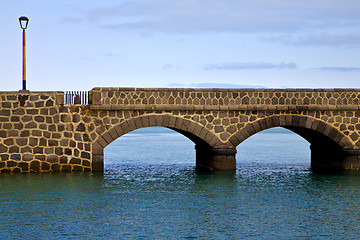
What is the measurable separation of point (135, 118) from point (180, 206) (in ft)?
22.6

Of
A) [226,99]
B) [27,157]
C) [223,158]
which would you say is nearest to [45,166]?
[27,157]

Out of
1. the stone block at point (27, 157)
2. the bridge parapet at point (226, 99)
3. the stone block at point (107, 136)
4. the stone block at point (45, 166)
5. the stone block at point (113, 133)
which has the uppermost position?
the bridge parapet at point (226, 99)

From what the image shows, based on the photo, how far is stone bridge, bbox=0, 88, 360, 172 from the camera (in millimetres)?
22906

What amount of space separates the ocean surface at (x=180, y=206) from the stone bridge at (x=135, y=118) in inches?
37.8

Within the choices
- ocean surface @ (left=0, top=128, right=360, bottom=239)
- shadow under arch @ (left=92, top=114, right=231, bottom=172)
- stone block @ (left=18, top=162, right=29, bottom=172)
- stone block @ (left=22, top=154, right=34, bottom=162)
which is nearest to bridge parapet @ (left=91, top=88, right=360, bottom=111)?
shadow under arch @ (left=92, top=114, right=231, bottom=172)

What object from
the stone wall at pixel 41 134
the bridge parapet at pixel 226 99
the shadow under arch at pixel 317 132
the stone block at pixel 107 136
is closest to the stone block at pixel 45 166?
the stone wall at pixel 41 134

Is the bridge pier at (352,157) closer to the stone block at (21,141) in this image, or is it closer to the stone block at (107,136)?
the stone block at (107,136)

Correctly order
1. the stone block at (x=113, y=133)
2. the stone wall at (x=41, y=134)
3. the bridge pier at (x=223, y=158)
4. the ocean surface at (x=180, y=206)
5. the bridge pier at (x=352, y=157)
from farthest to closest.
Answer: the bridge pier at (x=352, y=157)
the bridge pier at (x=223, y=158)
the stone block at (x=113, y=133)
the stone wall at (x=41, y=134)
the ocean surface at (x=180, y=206)

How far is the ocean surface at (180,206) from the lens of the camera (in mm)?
13992

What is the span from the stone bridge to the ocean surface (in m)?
0.96

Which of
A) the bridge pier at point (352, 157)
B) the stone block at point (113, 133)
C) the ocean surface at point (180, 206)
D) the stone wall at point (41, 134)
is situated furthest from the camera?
the bridge pier at point (352, 157)

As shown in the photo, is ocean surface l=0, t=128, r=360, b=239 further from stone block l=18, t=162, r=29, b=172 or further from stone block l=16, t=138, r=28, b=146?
stone block l=16, t=138, r=28, b=146

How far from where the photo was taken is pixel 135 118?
23.1m

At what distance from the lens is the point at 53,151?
22984mm
